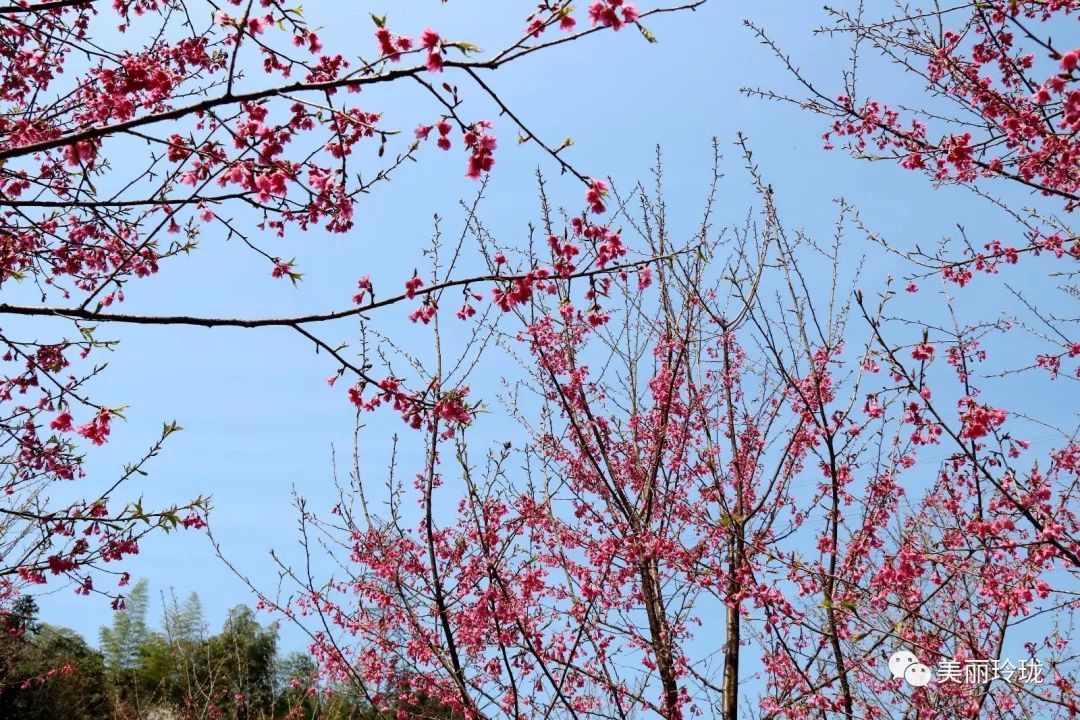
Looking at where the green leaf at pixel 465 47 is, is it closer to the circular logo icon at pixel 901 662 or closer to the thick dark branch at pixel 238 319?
the thick dark branch at pixel 238 319

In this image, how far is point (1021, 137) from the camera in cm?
465

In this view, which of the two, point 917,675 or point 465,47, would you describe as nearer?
point 465,47

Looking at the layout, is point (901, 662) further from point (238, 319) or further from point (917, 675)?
point (238, 319)

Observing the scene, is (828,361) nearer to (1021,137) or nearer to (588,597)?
→ (1021,137)

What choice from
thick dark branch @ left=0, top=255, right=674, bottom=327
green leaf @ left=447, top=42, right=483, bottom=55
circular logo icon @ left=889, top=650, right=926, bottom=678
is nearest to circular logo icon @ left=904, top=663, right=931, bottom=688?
circular logo icon @ left=889, top=650, right=926, bottom=678

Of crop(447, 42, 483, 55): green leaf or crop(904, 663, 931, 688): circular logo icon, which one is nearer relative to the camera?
crop(447, 42, 483, 55): green leaf

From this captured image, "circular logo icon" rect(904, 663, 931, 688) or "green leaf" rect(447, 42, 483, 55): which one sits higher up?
"green leaf" rect(447, 42, 483, 55)

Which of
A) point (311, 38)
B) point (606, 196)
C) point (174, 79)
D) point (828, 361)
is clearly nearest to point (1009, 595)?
point (828, 361)

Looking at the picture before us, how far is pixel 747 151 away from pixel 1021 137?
2.00 m

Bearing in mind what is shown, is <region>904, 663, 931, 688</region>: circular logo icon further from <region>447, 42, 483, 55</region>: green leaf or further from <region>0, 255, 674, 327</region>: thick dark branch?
<region>447, 42, 483, 55</region>: green leaf

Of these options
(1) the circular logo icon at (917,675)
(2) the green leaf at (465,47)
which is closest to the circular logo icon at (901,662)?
(1) the circular logo icon at (917,675)

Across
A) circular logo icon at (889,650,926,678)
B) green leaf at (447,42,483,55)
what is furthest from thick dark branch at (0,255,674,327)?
circular logo icon at (889,650,926,678)

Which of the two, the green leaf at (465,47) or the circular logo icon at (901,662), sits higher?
the green leaf at (465,47)

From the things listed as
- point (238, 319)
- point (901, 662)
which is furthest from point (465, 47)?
point (901, 662)
